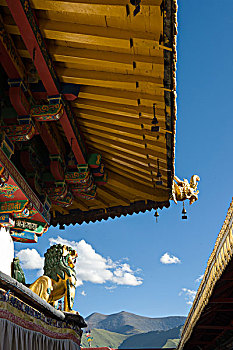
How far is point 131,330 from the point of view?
→ 9175cm

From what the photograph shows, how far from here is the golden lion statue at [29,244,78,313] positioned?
556 centimetres

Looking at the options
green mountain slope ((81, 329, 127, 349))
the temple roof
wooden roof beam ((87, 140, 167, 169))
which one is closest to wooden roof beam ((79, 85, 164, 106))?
the temple roof

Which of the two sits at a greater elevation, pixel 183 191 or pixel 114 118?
pixel 114 118

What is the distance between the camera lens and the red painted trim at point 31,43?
3146 mm

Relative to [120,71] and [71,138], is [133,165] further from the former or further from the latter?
[120,71]

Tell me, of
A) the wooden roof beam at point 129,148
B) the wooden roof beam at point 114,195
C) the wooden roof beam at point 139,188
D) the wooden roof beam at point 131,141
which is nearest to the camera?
the wooden roof beam at point 131,141

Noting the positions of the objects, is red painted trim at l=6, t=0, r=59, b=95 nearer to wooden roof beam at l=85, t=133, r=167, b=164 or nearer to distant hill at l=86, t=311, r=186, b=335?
wooden roof beam at l=85, t=133, r=167, b=164

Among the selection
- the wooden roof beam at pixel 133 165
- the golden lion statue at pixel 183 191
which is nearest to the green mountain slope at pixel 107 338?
the golden lion statue at pixel 183 191

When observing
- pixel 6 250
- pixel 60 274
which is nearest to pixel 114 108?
pixel 6 250

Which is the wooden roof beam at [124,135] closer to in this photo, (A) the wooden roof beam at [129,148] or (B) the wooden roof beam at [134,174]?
(A) the wooden roof beam at [129,148]

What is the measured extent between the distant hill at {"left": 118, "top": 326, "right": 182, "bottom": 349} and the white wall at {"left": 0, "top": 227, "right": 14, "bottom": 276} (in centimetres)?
7356

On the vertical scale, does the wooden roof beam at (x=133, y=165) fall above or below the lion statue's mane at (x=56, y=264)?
above

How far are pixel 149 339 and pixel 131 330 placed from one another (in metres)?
12.3

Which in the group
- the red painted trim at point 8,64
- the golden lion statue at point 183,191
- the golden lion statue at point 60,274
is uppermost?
the red painted trim at point 8,64
